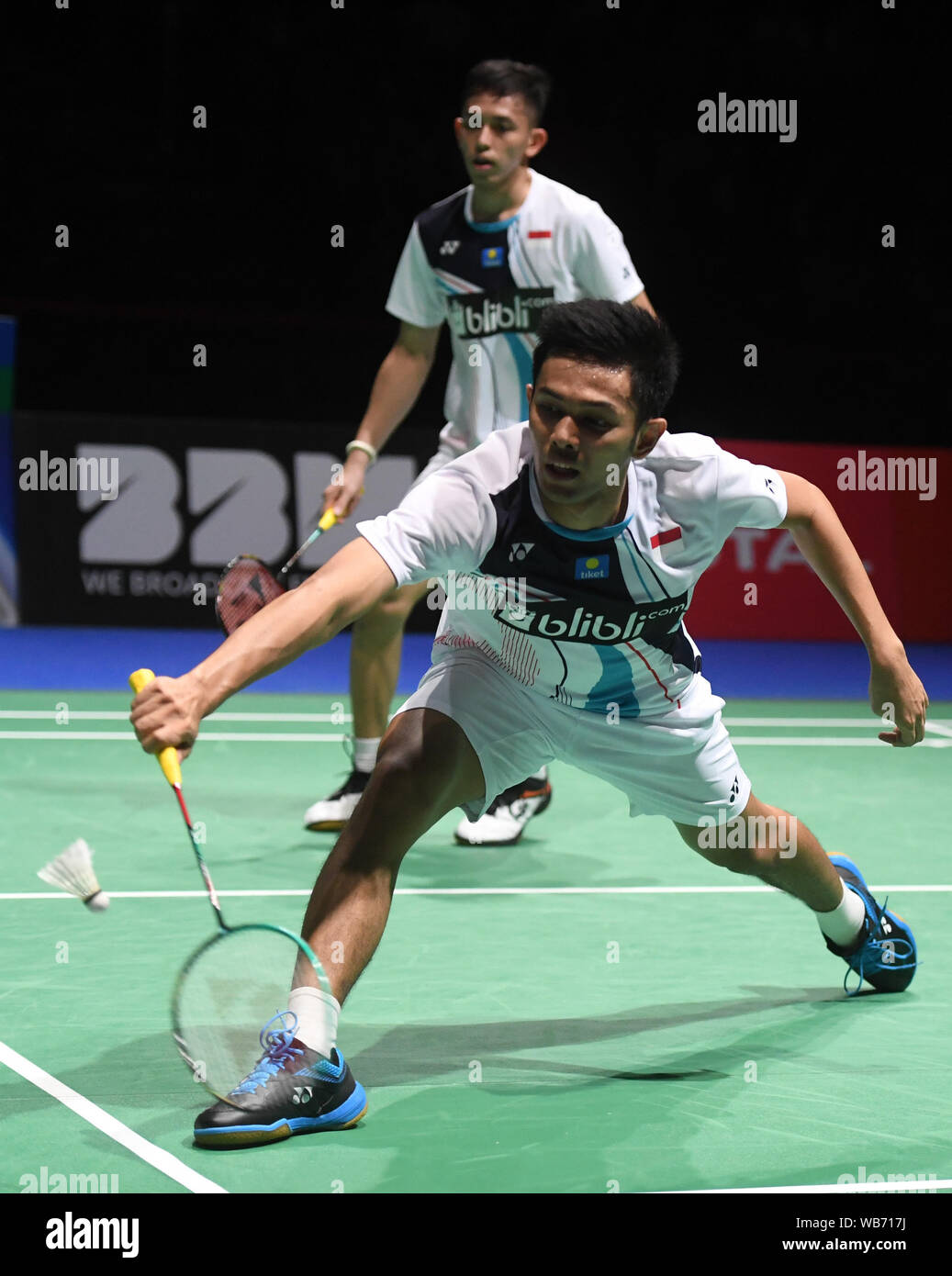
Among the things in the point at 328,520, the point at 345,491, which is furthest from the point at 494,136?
the point at 328,520

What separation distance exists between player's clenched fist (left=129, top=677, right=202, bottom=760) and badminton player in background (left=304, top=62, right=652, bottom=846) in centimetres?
267

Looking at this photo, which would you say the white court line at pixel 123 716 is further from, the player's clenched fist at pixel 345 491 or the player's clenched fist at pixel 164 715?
the player's clenched fist at pixel 164 715

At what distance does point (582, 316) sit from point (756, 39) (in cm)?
1160

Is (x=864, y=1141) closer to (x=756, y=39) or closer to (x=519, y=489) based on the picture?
(x=519, y=489)

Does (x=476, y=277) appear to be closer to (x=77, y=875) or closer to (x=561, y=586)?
(x=561, y=586)

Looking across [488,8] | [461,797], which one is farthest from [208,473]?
[461,797]

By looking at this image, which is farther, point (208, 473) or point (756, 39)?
point (756, 39)

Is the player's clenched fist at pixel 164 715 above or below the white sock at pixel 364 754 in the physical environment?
above

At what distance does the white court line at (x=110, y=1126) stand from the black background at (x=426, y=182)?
901 cm

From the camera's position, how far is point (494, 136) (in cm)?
528

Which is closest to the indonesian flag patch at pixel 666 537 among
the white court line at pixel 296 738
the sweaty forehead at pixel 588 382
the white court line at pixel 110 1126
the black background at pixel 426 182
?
the sweaty forehead at pixel 588 382

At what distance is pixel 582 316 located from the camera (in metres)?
3.19

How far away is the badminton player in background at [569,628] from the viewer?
303 cm

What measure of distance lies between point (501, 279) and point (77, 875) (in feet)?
9.97
